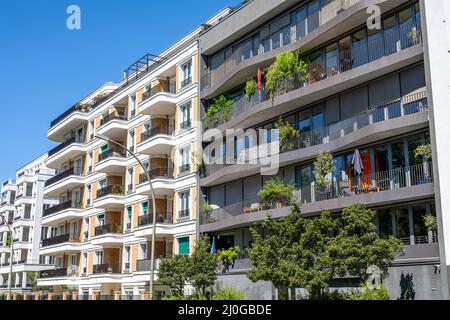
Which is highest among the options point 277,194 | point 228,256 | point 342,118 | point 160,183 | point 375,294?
point 342,118

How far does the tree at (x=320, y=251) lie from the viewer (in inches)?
802

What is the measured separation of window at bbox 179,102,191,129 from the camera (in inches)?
1439

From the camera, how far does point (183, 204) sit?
36062 mm

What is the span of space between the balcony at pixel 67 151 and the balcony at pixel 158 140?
38.1 ft

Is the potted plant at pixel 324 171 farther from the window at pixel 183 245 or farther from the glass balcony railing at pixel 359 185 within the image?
the window at pixel 183 245

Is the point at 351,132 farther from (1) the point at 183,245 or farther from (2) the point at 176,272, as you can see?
(1) the point at 183,245

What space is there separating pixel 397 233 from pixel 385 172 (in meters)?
2.46

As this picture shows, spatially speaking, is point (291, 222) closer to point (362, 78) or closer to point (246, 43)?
point (362, 78)

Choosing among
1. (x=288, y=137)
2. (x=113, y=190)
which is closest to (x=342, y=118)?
(x=288, y=137)

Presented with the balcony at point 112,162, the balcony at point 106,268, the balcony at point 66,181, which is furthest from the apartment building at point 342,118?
the balcony at point 66,181

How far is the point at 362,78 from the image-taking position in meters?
24.5

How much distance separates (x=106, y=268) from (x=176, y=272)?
15.0 m

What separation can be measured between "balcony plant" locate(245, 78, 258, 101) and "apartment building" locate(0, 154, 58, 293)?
132ft
